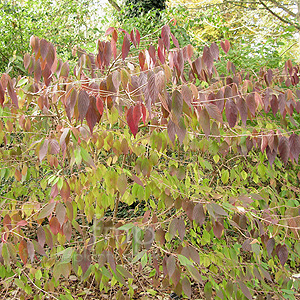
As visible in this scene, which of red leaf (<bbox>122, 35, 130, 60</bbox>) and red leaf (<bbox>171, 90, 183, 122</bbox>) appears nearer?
red leaf (<bbox>171, 90, 183, 122</bbox>)

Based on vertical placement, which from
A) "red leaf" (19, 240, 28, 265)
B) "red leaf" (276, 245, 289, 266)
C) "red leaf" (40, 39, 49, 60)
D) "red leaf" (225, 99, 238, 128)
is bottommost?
"red leaf" (276, 245, 289, 266)

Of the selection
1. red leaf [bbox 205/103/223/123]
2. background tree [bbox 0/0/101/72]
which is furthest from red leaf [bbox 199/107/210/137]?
background tree [bbox 0/0/101/72]

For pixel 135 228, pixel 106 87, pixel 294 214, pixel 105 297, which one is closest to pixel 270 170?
pixel 294 214

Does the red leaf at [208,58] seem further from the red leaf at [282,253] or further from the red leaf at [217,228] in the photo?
the red leaf at [282,253]

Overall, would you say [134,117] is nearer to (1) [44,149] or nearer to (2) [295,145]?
(1) [44,149]

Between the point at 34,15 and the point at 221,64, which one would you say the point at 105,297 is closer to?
the point at 221,64

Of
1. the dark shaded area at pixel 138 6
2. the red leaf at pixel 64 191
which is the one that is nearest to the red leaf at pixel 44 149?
the red leaf at pixel 64 191

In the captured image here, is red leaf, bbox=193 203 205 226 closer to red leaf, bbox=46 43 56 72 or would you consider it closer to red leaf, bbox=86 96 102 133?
red leaf, bbox=86 96 102 133

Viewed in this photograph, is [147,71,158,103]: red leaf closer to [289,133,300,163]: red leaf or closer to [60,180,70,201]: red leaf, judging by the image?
[60,180,70,201]: red leaf

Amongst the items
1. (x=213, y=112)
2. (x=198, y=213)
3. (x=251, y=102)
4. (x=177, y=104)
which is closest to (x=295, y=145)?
(x=251, y=102)

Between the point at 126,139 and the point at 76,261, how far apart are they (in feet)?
2.21

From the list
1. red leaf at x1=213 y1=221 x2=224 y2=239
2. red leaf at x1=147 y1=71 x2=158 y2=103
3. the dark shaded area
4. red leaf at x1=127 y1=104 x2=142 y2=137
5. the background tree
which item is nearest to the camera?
red leaf at x1=147 y1=71 x2=158 y2=103

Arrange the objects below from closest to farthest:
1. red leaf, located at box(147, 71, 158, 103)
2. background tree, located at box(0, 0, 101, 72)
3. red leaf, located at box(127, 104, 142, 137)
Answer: red leaf, located at box(147, 71, 158, 103), red leaf, located at box(127, 104, 142, 137), background tree, located at box(0, 0, 101, 72)

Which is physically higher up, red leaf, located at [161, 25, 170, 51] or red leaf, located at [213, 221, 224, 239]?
red leaf, located at [161, 25, 170, 51]
